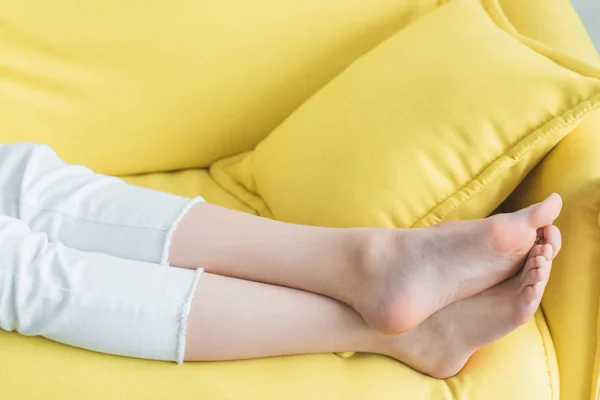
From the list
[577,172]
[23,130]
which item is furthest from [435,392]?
[23,130]

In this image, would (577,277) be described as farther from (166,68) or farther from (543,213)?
(166,68)

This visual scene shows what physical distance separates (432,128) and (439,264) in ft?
0.68

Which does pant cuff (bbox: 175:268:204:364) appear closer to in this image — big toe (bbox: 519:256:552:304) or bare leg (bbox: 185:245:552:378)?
bare leg (bbox: 185:245:552:378)

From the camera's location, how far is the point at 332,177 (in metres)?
0.96

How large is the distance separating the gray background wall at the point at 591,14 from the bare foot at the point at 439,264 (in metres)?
0.88

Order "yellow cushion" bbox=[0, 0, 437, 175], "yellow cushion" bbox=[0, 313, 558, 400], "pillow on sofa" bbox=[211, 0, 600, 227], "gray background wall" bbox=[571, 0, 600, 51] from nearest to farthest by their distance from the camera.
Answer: "yellow cushion" bbox=[0, 313, 558, 400], "pillow on sofa" bbox=[211, 0, 600, 227], "yellow cushion" bbox=[0, 0, 437, 175], "gray background wall" bbox=[571, 0, 600, 51]

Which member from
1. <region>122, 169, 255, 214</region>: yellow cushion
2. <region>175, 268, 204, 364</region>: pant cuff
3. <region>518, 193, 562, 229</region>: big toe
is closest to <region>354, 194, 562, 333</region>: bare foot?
<region>518, 193, 562, 229</region>: big toe

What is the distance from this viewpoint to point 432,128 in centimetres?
92

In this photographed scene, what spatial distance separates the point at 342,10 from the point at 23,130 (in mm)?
574

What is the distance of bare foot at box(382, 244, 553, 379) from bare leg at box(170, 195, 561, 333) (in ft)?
0.05

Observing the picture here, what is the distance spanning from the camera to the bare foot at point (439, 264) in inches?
31.6

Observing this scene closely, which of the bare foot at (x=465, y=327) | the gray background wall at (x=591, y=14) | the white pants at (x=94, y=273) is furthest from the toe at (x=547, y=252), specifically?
the gray background wall at (x=591, y=14)

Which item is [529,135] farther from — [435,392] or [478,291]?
[435,392]

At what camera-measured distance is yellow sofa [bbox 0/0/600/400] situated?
801 millimetres
